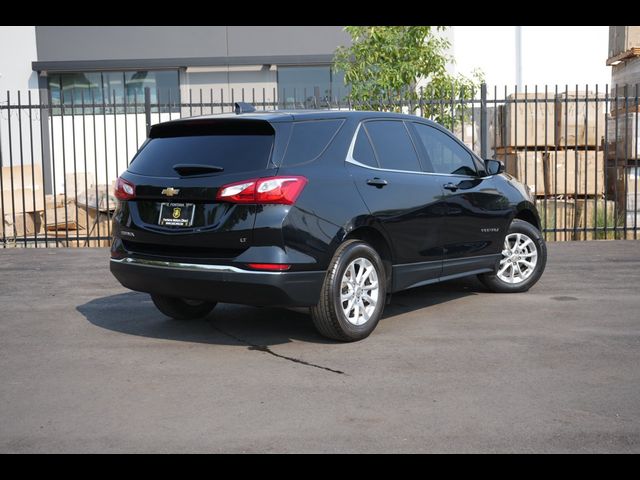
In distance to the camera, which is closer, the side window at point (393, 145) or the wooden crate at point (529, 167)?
the side window at point (393, 145)

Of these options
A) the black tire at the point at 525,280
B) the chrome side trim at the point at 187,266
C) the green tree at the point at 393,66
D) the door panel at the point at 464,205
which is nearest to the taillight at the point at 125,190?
the chrome side trim at the point at 187,266

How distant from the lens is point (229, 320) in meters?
7.23

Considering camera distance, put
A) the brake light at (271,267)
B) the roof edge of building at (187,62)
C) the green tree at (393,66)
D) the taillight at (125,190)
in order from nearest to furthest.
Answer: the brake light at (271,267), the taillight at (125,190), the green tree at (393,66), the roof edge of building at (187,62)

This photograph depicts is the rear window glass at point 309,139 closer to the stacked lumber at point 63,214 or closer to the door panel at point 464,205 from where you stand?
the door panel at point 464,205

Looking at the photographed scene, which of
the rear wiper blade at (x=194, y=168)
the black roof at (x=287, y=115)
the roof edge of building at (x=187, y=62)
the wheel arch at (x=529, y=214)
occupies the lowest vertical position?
the wheel arch at (x=529, y=214)

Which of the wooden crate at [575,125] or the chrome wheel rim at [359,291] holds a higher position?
the wooden crate at [575,125]

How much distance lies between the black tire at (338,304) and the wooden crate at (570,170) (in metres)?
8.23

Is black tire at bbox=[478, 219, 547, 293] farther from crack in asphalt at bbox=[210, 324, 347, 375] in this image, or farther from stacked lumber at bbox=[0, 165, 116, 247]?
stacked lumber at bbox=[0, 165, 116, 247]

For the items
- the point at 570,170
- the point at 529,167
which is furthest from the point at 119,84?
the point at 570,170

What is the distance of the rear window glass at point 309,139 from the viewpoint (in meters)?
6.01

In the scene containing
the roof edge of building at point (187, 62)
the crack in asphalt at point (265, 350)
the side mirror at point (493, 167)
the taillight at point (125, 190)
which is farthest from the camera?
the roof edge of building at point (187, 62)

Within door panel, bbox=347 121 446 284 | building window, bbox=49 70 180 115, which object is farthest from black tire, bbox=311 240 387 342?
building window, bbox=49 70 180 115

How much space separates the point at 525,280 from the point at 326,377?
3.69 meters
